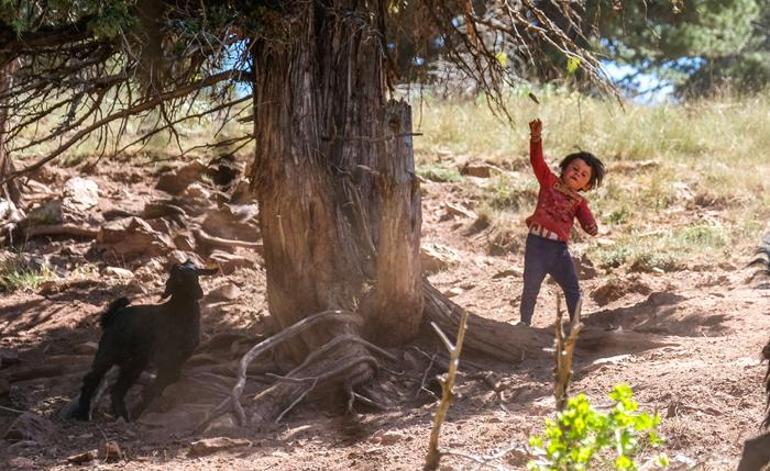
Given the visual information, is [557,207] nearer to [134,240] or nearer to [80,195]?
[134,240]

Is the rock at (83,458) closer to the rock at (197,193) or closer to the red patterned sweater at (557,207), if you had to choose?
the red patterned sweater at (557,207)

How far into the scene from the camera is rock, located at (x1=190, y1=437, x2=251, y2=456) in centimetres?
552

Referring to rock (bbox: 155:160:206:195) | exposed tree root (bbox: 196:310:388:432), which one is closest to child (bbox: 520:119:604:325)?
exposed tree root (bbox: 196:310:388:432)

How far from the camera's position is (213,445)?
18.2 ft

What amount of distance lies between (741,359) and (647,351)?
81 cm

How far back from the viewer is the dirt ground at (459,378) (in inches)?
212

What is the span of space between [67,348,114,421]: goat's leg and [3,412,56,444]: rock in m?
0.25

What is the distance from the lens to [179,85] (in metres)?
6.88

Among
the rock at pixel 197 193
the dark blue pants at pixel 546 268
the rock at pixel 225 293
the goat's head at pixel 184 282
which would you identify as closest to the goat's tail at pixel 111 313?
the goat's head at pixel 184 282

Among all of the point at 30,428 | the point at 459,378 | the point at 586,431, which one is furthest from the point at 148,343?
the point at 586,431

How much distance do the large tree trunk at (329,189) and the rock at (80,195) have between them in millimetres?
4121

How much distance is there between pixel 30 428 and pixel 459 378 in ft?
8.05

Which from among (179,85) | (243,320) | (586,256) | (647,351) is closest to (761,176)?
(586,256)

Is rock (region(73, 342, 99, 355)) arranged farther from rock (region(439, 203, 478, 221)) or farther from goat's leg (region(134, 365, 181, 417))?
rock (region(439, 203, 478, 221))
